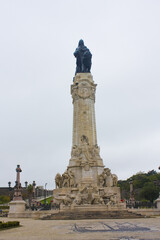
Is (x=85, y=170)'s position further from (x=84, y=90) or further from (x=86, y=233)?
(x=86, y=233)

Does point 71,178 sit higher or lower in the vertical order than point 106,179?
higher

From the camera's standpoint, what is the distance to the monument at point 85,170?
2760 cm

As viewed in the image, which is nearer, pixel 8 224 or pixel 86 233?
pixel 86 233

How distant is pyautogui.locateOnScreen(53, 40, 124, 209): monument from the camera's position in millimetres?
27605

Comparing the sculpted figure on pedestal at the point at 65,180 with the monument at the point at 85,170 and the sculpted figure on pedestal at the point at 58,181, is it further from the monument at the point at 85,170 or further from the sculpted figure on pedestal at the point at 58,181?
the sculpted figure on pedestal at the point at 58,181

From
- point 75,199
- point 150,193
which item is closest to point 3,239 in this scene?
point 75,199

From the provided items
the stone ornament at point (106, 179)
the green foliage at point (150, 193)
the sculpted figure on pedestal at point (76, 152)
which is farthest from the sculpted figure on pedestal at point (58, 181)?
the green foliage at point (150, 193)

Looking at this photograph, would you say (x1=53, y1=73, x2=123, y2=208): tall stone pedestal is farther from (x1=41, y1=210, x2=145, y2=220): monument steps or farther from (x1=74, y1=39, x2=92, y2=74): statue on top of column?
(x1=41, y1=210, x2=145, y2=220): monument steps

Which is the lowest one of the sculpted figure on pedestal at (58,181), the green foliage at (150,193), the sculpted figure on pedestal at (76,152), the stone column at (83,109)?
the green foliage at (150,193)

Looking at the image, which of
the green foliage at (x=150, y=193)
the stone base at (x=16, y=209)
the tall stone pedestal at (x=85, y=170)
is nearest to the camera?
the stone base at (x=16, y=209)

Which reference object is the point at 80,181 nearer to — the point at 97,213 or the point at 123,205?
the point at 123,205

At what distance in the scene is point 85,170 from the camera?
106 feet

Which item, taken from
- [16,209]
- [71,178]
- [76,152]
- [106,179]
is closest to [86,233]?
[16,209]

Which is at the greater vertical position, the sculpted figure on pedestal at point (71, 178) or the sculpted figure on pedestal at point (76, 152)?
the sculpted figure on pedestal at point (76, 152)
